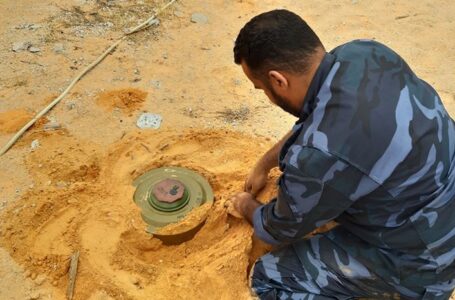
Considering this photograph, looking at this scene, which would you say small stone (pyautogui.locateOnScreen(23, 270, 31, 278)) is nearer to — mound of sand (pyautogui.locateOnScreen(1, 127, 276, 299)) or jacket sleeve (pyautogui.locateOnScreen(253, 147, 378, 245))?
mound of sand (pyautogui.locateOnScreen(1, 127, 276, 299))

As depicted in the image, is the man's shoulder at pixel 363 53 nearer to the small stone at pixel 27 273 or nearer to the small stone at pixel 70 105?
the small stone at pixel 27 273

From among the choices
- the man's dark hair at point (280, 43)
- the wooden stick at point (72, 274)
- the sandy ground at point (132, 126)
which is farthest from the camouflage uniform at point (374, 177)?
the wooden stick at point (72, 274)

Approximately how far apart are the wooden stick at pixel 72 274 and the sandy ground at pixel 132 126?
4 centimetres

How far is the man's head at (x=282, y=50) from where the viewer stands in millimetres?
2221

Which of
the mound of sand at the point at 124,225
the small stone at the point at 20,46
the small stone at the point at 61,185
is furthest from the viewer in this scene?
the small stone at the point at 20,46

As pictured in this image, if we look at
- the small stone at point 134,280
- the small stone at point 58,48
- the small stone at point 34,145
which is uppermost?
the small stone at point 134,280

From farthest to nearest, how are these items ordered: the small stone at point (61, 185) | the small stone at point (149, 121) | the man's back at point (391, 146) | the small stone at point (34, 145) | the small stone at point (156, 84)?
the small stone at point (156, 84), the small stone at point (149, 121), the small stone at point (34, 145), the small stone at point (61, 185), the man's back at point (391, 146)

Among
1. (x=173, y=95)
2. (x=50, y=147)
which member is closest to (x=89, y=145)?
(x=50, y=147)

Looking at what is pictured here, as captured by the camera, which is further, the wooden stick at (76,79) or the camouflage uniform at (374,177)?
the wooden stick at (76,79)

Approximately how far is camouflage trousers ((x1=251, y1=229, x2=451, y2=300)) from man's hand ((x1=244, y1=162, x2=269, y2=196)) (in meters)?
0.51

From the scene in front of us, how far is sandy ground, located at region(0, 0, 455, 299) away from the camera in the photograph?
2.99 meters

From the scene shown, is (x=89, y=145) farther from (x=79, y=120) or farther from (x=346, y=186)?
(x=346, y=186)

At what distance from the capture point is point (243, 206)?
3.05 metres

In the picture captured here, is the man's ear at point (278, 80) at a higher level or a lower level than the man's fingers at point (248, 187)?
higher
